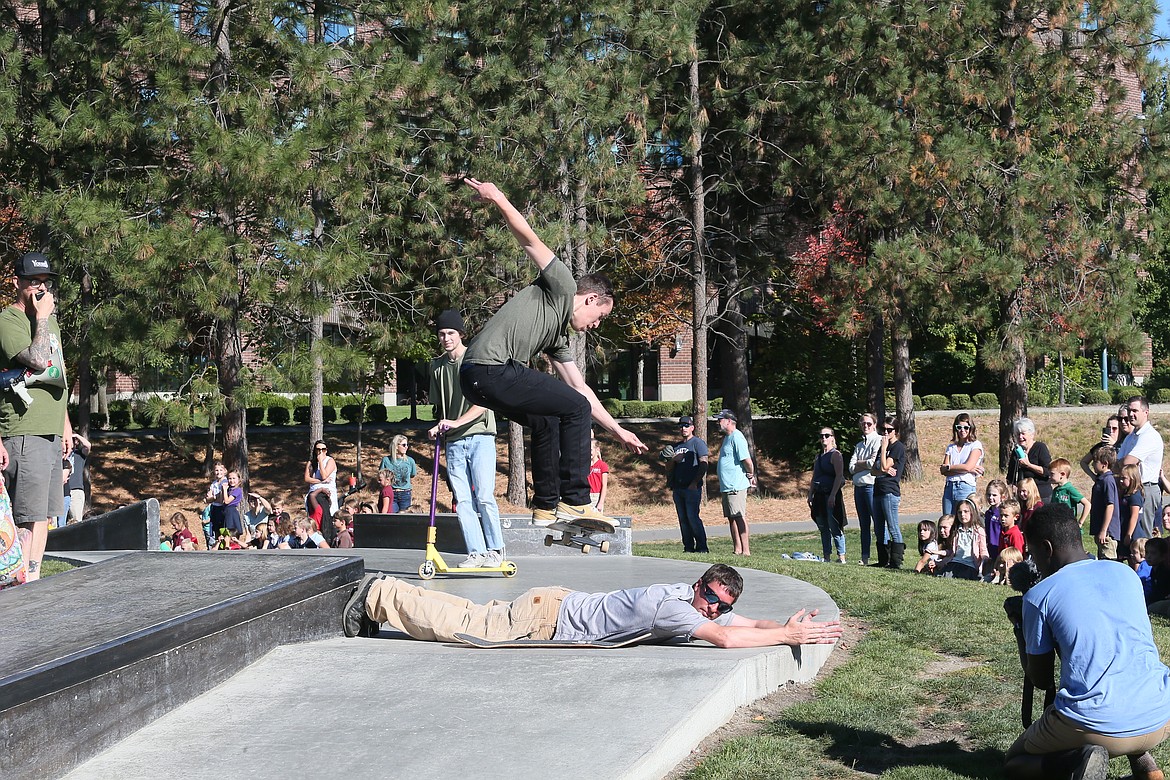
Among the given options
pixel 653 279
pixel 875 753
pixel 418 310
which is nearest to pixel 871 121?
pixel 653 279

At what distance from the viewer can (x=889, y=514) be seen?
12758 millimetres

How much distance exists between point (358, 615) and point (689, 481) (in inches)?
341

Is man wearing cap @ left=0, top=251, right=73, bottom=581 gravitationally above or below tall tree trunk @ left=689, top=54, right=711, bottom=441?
below

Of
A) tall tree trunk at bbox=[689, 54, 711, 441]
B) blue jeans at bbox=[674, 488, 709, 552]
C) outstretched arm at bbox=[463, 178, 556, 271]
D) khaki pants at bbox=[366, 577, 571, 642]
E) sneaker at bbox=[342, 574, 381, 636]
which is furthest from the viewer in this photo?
tall tree trunk at bbox=[689, 54, 711, 441]

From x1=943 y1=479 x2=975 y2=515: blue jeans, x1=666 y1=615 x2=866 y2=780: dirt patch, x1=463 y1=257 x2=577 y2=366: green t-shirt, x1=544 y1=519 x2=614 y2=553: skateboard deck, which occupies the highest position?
x1=463 y1=257 x2=577 y2=366: green t-shirt

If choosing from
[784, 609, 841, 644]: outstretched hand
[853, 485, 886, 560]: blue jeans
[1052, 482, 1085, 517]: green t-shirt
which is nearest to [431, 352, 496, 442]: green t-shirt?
[784, 609, 841, 644]: outstretched hand

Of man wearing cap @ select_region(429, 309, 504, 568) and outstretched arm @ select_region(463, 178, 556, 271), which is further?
man wearing cap @ select_region(429, 309, 504, 568)

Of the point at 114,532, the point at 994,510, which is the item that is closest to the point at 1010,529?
the point at 994,510

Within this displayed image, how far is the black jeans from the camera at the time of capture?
6.73 m

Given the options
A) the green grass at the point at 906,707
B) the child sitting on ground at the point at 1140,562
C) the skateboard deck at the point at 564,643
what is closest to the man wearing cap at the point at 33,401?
the skateboard deck at the point at 564,643

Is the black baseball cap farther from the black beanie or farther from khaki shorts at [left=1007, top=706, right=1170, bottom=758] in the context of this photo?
khaki shorts at [left=1007, top=706, right=1170, bottom=758]

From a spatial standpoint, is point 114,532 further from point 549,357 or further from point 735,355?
point 735,355

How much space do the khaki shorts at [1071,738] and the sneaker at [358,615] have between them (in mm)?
3594

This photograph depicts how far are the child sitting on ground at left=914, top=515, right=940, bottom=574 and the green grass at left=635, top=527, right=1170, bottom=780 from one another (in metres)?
3.10
